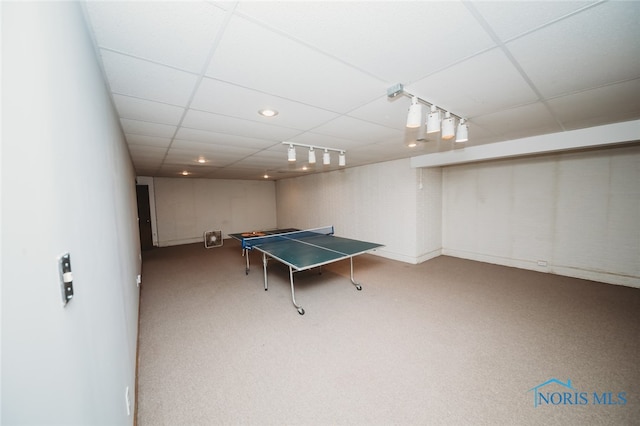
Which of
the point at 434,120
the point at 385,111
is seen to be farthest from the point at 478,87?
the point at 385,111

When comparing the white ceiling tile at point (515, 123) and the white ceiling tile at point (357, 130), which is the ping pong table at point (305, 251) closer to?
the white ceiling tile at point (357, 130)

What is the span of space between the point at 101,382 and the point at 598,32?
297 cm

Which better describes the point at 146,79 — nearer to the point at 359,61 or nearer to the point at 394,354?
the point at 359,61

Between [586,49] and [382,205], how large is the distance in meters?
4.26

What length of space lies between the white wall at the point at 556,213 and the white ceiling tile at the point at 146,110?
552 centimetres

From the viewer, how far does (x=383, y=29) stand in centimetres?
121

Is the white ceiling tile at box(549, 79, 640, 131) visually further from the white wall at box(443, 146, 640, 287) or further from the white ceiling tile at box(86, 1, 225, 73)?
the white ceiling tile at box(86, 1, 225, 73)

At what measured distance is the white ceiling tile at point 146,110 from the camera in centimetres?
197

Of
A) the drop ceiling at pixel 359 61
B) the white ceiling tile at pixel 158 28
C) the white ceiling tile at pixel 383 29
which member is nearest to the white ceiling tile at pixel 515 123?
the drop ceiling at pixel 359 61

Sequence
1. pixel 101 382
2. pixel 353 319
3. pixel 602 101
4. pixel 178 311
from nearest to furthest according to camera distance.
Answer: pixel 101 382, pixel 602 101, pixel 353 319, pixel 178 311

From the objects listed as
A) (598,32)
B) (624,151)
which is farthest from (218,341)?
(624,151)

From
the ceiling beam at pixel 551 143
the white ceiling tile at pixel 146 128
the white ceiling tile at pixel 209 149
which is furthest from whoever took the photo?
the white ceiling tile at pixel 209 149

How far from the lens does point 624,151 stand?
346cm

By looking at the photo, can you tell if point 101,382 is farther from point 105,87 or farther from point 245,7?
point 105,87
